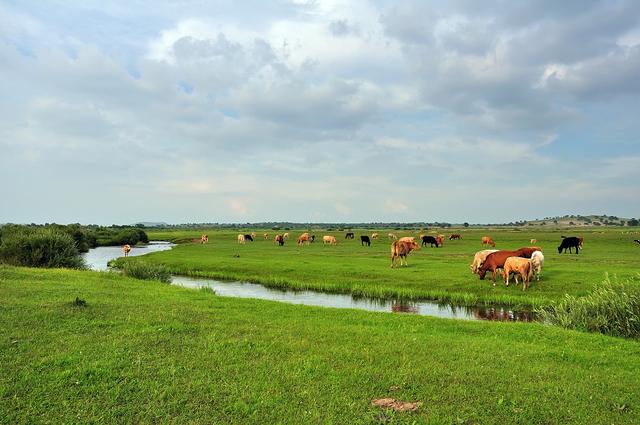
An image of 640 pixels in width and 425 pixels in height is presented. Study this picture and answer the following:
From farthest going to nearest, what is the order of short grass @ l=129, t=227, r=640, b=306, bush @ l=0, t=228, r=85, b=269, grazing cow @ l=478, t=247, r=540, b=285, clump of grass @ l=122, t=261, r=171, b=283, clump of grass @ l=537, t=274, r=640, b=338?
bush @ l=0, t=228, r=85, b=269, grazing cow @ l=478, t=247, r=540, b=285, clump of grass @ l=122, t=261, r=171, b=283, short grass @ l=129, t=227, r=640, b=306, clump of grass @ l=537, t=274, r=640, b=338

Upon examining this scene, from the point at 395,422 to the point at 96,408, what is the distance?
491 cm

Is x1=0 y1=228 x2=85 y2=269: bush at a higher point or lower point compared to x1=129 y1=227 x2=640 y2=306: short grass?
higher

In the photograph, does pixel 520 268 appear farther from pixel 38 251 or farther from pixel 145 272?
pixel 38 251

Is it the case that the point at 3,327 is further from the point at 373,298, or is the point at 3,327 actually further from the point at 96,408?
the point at 373,298

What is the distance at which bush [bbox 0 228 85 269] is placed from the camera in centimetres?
2772

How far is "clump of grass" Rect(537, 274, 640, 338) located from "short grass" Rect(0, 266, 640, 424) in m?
2.02

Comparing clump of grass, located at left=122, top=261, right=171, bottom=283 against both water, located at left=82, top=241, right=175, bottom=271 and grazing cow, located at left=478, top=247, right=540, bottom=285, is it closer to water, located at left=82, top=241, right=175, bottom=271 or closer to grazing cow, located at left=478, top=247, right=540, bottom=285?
water, located at left=82, top=241, right=175, bottom=271

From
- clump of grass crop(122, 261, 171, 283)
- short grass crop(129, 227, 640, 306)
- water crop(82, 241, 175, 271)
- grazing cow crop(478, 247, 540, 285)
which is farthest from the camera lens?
water crop(82, 241, 175, 271)

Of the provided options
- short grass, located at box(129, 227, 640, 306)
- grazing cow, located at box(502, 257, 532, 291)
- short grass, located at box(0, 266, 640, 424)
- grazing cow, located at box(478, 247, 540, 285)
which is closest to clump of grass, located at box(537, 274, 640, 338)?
short grass, located at box(0, 266, 640, 424)

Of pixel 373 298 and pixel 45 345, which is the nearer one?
pixel 45 345

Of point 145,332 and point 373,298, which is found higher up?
point 145,332

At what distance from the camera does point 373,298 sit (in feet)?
82.9

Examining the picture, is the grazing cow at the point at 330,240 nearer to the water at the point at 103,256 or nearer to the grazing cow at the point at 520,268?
the water at the point at 103,256

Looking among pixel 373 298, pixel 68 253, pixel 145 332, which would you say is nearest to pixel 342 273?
pixel 373 298
